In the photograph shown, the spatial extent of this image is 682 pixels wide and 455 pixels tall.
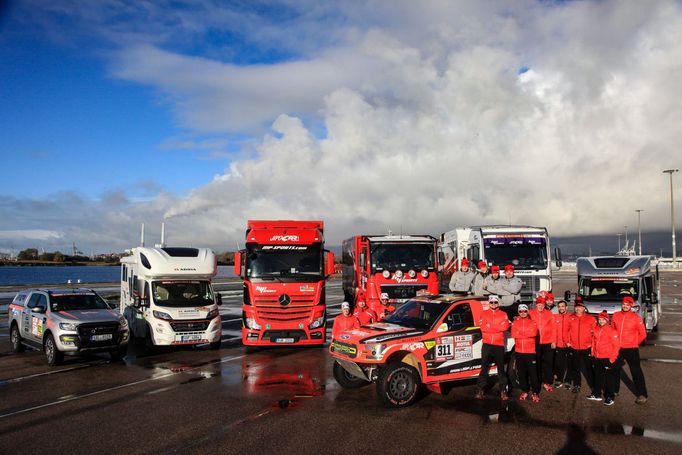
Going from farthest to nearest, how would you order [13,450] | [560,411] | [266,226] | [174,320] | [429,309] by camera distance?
[266,226] < [174,320] < [429,309] < [560,411] < [13,450]

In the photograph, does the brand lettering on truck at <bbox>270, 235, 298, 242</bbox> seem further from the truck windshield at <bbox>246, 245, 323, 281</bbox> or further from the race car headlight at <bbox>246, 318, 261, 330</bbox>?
the race car headlight at <bbox>246, 318, 261, 330</bbox>

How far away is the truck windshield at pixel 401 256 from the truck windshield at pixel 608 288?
203 inches

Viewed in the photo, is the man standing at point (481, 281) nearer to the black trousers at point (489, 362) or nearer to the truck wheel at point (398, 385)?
the black trousers at point (489, 362)

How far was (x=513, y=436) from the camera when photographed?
7.35 m

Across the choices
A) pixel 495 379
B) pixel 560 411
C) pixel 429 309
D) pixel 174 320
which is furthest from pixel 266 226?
pixel 560 411

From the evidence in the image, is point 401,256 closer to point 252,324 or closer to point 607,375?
point 252,324

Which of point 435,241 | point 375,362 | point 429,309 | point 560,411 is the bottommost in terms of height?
point 560,411

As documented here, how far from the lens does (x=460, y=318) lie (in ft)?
32.0

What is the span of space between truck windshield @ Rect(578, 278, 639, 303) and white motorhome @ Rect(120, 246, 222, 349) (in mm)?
11649

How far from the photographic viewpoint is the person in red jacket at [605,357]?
8961 millimetres

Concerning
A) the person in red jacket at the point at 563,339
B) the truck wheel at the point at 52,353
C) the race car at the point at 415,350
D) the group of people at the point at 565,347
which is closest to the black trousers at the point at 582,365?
the group of people at the point at 565,347

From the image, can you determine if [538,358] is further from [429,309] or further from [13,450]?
[13,450]

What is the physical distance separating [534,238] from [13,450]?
15.5 meters

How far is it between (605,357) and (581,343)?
0.68 metres
